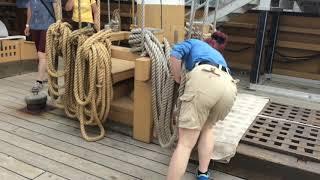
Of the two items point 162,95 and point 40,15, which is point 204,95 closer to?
point 162,95

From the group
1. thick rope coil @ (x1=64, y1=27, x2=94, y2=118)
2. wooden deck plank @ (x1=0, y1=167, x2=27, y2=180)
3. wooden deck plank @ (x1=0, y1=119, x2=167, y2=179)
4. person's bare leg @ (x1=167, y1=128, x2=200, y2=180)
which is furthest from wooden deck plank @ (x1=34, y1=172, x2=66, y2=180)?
thick rope coil @ (x1=64, y1=27, x2=94, y2=118)

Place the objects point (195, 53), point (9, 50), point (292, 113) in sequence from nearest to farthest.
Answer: point (195, 53) → point (292, 113) → point (9, 50)

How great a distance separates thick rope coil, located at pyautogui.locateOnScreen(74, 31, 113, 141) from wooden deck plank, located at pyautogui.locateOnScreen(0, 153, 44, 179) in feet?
1.98

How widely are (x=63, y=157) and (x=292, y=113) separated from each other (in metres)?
2.18

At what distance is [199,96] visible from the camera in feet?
6.94

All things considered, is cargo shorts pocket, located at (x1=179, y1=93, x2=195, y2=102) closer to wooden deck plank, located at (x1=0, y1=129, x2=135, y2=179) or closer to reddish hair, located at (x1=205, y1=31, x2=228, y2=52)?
reddish hair, located at (x1=205, y1=31, x2=228, y2=52)

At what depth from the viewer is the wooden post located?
290cm

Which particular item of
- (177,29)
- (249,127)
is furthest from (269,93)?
(249,127)

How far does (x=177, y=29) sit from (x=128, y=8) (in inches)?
154

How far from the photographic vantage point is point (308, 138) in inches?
114

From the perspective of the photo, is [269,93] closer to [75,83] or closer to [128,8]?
[75,83]

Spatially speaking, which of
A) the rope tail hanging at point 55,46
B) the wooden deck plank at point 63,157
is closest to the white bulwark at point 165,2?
the rope tail hanging at point 55,46

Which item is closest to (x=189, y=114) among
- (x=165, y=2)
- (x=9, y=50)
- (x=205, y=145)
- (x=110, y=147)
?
(x=205, y=145)

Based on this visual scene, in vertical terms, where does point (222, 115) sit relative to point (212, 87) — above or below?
below
